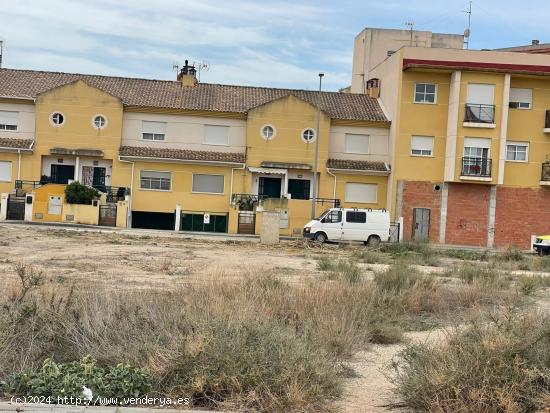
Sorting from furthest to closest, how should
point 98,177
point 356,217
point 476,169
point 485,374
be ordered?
point 98,177 → point 476,169 → point 356,217 → point 485,374

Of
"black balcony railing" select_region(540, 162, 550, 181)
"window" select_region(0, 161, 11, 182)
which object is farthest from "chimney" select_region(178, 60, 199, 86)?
"black balcony railing" select_region(540, 162, 550, 181)

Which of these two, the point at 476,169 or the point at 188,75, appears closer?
the point at 476,169

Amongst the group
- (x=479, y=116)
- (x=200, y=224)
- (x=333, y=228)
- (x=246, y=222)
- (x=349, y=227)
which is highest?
(x=479, y=116)

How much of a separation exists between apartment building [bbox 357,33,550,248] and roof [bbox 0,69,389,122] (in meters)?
3.97

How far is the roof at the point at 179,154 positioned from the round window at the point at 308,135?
4.40 metres

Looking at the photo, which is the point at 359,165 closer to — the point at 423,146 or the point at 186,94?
the point at 423,146

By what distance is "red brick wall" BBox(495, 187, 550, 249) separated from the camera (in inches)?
1821

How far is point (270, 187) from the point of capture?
162 feet

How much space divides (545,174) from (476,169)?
Answer: 4858mm

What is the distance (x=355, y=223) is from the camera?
37469mm

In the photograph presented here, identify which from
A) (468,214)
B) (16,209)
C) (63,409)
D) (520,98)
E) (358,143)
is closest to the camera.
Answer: (63,409)

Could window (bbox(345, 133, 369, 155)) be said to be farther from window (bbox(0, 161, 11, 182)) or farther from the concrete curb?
the concrete curb

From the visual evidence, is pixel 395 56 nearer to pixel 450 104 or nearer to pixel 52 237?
pixel 450 104

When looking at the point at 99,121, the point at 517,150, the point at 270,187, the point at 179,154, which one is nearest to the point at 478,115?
the point at 517,150
